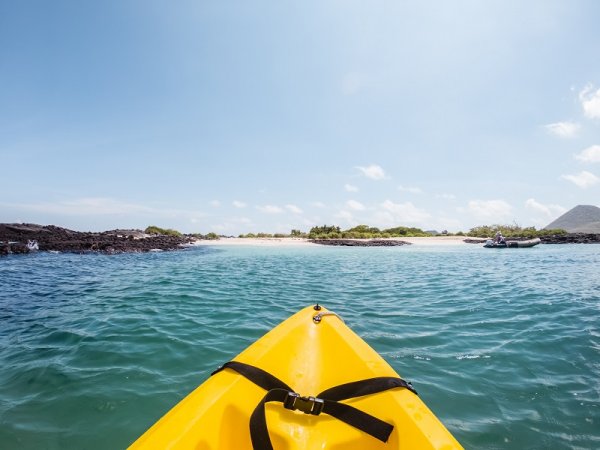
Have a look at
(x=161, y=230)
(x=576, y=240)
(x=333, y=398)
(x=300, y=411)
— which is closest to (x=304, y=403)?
(x=300, y=411)

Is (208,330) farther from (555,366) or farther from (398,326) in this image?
(555,366)

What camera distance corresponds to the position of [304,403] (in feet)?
6.89

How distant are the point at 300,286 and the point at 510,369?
6.43 meters

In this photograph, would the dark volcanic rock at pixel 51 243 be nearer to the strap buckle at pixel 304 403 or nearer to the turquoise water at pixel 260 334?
the turquoise water at pixel 260 334

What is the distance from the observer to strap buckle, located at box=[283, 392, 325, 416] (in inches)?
80.2

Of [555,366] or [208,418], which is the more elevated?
[208,418]

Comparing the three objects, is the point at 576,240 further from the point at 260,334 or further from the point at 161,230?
the point at 161,230

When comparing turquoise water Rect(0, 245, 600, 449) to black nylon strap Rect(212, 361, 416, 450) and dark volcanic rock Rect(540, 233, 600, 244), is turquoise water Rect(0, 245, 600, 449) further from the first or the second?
dark volcanic rock Rect(540, 233, 600, 244)

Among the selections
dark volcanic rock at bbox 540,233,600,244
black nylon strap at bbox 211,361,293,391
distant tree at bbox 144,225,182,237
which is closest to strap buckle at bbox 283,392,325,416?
black nylon strap at bbox 211,361,293,391

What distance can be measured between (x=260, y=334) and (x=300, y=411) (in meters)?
2.99

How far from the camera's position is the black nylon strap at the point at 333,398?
181cm

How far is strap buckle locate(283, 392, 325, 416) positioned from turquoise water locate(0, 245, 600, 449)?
4.89 feet

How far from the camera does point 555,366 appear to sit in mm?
3801

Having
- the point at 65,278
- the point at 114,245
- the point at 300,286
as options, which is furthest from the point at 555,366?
the point at 114,245
